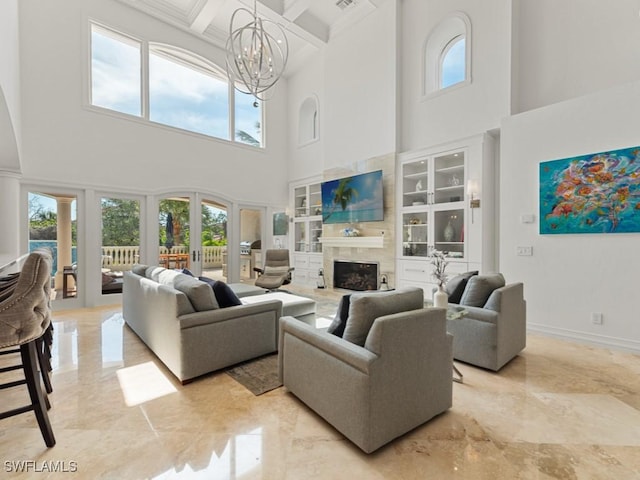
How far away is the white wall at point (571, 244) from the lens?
10.6 ft

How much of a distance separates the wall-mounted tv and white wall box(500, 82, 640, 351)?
2.29 m

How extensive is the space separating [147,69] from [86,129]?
5.65 ft

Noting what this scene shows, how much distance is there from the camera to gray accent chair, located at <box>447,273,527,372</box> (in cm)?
267

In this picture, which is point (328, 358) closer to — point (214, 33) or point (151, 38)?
point (151, 38)

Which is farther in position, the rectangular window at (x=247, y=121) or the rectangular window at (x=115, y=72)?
the rectangular window at (x=247, y=121)

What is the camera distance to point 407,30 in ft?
18.4

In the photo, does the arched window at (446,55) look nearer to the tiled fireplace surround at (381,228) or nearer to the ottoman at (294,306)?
the tiled fireplace surround at (381,228)

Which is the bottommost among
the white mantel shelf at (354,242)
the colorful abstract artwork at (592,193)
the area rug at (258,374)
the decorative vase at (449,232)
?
the area rug at (258,374)

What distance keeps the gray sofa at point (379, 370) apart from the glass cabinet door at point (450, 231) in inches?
127

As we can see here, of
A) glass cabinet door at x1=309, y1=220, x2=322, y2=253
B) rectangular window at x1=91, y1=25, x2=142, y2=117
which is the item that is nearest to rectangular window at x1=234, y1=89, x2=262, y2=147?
rectangular window at x1=91, y1=25, x2=142, y2=117

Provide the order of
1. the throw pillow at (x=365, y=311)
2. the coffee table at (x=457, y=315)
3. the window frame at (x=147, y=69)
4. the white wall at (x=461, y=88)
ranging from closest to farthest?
the throw pillow at (x=365, y=311)
the coffee table at (x=457, y=315)
the white wall at (x=461, y=88)
the window frame at (x=147, y=69)

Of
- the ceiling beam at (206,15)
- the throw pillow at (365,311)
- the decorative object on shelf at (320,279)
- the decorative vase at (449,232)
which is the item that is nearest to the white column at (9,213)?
the ceiling beam at (206,15)

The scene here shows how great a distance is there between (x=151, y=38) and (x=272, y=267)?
5.15 metres

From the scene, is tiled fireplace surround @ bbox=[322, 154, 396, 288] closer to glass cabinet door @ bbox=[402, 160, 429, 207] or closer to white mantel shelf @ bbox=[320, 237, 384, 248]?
white mantel shelf @ bbox=[320, 237, 384, 248]
